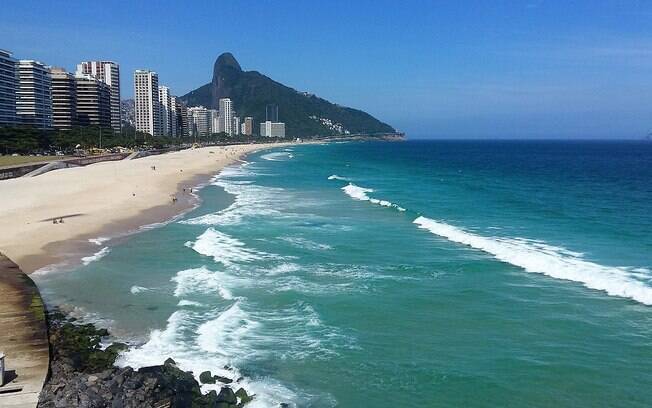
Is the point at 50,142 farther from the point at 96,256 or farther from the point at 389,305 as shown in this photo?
the point at 389,305

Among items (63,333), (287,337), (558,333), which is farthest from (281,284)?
(558,333)

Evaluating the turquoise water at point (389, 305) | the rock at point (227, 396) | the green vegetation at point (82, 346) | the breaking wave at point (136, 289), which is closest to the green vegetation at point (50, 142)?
the turquoise water at point (389, 305)

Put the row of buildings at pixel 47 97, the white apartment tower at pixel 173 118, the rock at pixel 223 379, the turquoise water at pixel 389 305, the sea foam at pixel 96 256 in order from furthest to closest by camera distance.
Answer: the white apartment tower at pixel 173 118 → the row of buildings at pixel 47 97 → the sea foam at pixel 96 256 → the turquoise water at pixel 389 305 → the rock at pixel 223 379

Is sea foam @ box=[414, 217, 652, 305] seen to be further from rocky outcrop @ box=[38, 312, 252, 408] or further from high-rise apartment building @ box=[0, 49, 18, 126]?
high-rise apartment building @ box=[0, 49, 18, 126]

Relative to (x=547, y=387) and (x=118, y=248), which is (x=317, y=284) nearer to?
(x=547, y=387)

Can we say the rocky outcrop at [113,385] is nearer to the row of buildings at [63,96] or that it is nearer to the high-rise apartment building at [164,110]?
the row of buildings at [63,96]

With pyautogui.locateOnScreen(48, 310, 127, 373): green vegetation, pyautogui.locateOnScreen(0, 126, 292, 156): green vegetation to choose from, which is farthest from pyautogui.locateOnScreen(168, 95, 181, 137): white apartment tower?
pyautogui.locateOnScreen(48, 310, 127, 373): green vegetation

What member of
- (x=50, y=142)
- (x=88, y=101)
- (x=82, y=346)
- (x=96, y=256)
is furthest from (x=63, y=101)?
(x=82, y=346)
